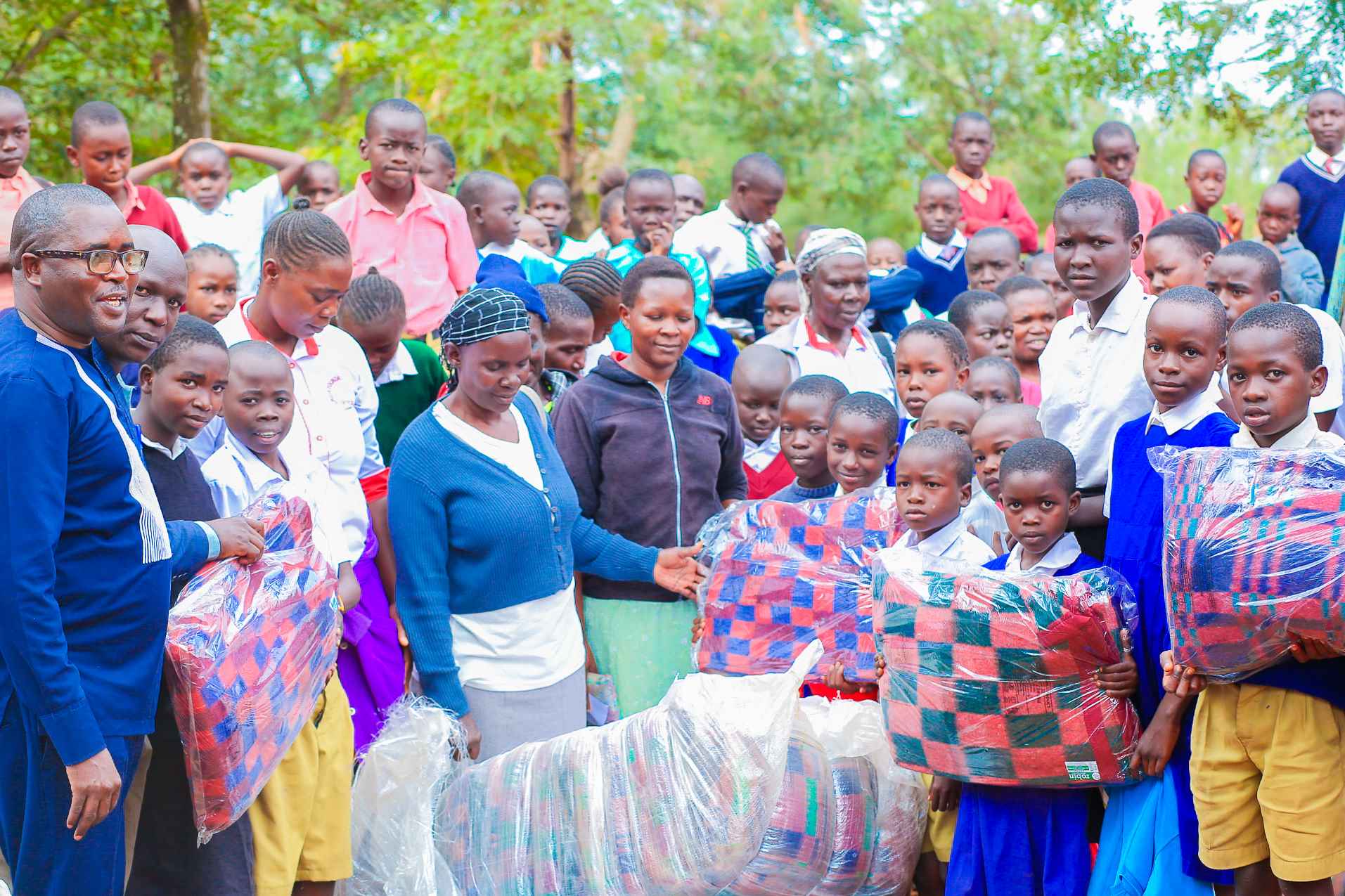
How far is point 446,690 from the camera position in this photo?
13.2ft

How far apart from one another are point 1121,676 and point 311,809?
214 cm

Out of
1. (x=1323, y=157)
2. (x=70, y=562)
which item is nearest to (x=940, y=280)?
(x=1323, y=157)

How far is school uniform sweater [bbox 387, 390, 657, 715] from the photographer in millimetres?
3986

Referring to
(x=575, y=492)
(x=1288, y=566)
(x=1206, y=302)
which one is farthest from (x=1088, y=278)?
(x=575, y=492)

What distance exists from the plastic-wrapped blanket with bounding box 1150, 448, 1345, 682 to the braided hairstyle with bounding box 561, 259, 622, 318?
2.85 m

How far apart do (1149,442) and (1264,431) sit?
0.34 metres

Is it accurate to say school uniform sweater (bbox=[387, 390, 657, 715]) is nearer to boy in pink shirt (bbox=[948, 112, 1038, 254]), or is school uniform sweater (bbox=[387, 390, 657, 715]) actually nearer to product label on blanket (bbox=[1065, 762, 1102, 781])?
product label on blanket (bbox=[1065, 762, 1102, 781])

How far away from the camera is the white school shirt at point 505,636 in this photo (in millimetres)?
4086

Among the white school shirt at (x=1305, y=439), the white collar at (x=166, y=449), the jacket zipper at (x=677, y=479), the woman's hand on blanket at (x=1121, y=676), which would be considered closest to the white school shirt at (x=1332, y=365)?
the white school shirt at (x=1305, y=439)

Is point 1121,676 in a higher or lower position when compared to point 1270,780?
higher

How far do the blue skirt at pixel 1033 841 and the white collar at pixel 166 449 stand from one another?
2.28 meters

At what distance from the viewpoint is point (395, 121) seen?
6031 millimetres

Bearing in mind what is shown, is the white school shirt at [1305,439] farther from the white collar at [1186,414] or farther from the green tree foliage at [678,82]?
the green tree foliage at [678,82]

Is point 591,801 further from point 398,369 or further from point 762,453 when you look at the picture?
point 398,369
